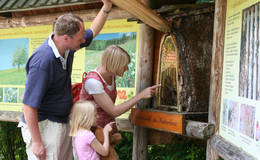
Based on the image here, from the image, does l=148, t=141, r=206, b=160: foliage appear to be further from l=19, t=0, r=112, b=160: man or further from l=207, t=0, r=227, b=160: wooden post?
l=19, t=0, r=112, b=160: man

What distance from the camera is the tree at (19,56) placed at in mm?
5211

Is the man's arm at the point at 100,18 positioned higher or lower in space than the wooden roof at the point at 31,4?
lower

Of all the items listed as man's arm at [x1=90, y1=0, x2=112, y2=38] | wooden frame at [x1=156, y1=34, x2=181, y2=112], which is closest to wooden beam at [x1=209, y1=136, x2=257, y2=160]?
wooden frame at [x1=156, y1=34, x2=181, y2=112]

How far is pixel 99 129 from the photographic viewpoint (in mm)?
2844

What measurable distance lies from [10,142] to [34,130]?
4.94m

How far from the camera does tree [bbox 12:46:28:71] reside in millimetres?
5211

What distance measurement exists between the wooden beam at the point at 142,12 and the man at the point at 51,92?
431mm

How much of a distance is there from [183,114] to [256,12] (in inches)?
61.2

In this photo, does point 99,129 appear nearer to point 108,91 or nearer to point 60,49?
point 108,91

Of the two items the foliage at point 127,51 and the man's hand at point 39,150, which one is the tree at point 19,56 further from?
the man's hand at point 39,150

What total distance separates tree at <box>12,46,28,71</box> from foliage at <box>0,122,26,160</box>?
6.62ft

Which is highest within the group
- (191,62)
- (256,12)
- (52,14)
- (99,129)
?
(52,14)

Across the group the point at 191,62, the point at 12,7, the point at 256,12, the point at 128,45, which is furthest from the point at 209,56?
the point at 12,7

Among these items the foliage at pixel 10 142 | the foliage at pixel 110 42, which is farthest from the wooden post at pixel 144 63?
the foliage at pixel 10 142
